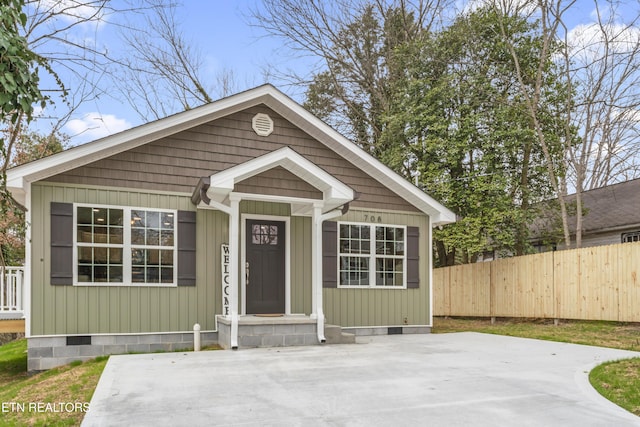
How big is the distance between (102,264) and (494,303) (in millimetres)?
10088

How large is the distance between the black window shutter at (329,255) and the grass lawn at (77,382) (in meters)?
3.98

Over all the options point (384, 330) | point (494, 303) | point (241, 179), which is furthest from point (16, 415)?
point (494, 303)

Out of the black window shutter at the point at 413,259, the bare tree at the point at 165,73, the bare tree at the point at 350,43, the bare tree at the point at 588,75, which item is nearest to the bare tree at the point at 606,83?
the bare tree at the point at 588,75

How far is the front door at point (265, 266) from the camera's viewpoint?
901cm

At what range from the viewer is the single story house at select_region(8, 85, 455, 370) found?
7.59m

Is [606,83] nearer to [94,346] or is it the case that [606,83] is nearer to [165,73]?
[165,73]

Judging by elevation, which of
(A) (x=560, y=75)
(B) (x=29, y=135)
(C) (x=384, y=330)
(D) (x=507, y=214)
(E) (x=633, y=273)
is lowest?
(C) (x=384, y=330)

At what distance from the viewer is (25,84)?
12.6ft

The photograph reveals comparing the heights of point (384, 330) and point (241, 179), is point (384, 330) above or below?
below

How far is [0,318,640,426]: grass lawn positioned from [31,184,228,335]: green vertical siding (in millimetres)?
685

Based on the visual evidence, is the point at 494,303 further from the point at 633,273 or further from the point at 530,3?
the point at 530,3

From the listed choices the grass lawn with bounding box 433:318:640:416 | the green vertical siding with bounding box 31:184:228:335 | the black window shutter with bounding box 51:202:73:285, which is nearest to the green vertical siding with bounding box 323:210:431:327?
the grass lawn with bounding box 433:318:640:416

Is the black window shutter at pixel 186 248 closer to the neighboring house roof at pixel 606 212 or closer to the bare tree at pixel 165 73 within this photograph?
the neighboring house roof at pixel 606 212

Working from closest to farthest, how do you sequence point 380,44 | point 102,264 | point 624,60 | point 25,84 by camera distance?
point 25,84
point 102,264
point 624,60
point 380,44
